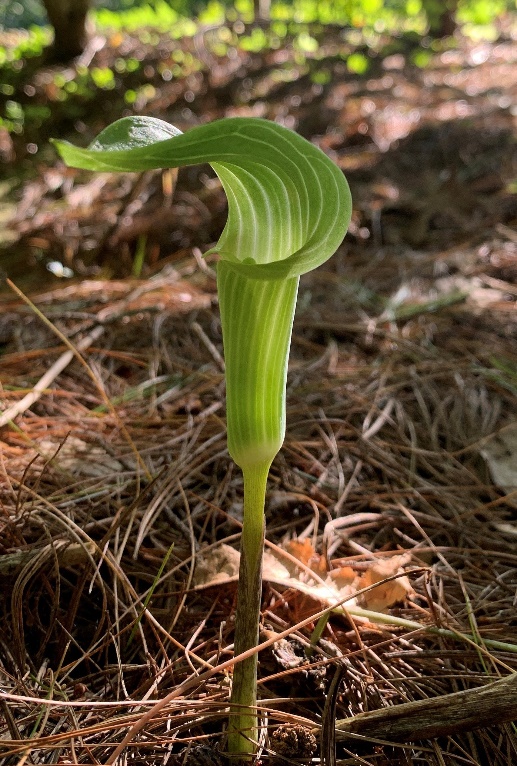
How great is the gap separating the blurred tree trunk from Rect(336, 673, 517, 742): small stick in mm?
6956

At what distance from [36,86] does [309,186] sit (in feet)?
19.5

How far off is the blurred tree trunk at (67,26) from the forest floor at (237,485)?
11.3 ft

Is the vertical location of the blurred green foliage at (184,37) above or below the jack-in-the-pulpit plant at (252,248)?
above

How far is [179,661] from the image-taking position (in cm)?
121

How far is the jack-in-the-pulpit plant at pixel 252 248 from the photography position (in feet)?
2.18

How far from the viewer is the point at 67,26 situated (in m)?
6.11

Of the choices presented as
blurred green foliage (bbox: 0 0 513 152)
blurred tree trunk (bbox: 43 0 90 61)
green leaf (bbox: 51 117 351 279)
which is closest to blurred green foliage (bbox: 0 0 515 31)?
blurred green foliage (bbox: 0 0 513 152)

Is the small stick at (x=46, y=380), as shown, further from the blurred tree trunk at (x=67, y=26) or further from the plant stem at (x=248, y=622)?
the blurred tree trunk at (x=67, y=26)

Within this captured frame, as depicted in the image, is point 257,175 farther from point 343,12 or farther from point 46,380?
point 343,12

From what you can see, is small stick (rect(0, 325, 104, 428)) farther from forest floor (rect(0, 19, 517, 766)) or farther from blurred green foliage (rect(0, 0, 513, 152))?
blurred green foliage (rect(0, 0, 513, 152))

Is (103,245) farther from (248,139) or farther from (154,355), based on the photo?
(248,139)

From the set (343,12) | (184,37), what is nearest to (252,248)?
(184,37)

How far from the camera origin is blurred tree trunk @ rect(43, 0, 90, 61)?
5.95 m

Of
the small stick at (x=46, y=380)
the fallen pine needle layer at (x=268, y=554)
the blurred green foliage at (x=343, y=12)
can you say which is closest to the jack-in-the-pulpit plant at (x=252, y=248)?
the fallen pine needle layer at (x=268, y=554)
